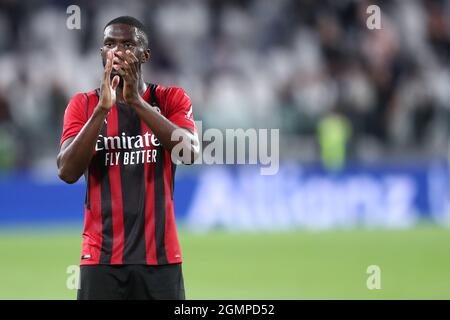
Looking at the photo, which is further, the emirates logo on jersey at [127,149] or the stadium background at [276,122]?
the stadium background at [276,122]

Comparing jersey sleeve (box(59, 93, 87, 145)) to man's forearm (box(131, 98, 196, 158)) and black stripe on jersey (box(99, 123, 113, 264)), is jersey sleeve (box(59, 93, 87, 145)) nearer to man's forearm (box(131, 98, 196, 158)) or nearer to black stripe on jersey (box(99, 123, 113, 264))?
black stripe on jersey (box(99, 123, 113, 264))

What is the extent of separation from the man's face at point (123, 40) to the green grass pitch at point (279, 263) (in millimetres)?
4866

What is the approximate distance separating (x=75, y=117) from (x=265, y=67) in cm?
1352

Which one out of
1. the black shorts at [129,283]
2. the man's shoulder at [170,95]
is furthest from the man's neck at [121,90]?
the black shorts at [129,283]

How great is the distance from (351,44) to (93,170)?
47.2 feet

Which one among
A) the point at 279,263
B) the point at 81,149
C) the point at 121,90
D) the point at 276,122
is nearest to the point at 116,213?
the point at 81,149

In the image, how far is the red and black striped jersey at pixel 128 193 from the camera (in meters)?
4.56

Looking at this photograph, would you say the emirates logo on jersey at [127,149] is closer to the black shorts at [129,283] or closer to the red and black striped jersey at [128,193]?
the red and black striped jersey at [128,193]

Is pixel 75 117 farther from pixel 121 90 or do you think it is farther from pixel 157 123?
pixel 157 123

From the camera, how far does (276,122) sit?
53.8ft

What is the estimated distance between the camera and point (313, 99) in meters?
17.5

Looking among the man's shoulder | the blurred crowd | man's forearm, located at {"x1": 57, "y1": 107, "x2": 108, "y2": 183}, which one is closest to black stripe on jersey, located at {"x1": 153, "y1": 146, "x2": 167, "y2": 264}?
the man's shoulder

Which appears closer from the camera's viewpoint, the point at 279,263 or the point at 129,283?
the point at 129,283
